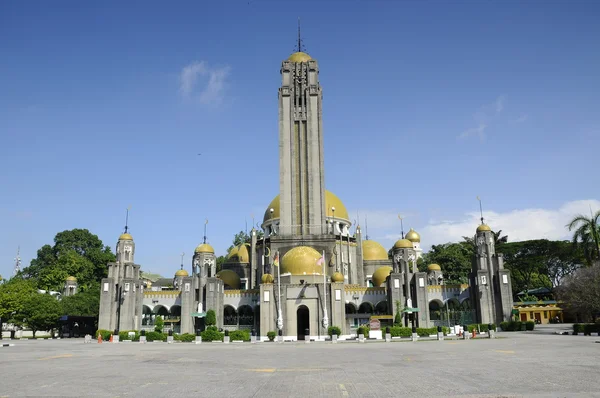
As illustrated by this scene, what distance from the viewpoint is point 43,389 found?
14273 millimetres

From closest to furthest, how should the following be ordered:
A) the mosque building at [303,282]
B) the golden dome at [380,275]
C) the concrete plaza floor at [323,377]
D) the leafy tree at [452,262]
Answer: the concrete plaza floor at [323,377] → the mosque building at [303,282] → the golden dome at [380,275] → the leafy tree at [452,262]

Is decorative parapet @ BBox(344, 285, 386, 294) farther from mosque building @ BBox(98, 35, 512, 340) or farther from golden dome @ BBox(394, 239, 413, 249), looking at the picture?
golden dome @ BBox(394, 239, 413, 249)

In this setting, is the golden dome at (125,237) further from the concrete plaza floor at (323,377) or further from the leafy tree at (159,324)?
the concrete plaza floor at (323,377)

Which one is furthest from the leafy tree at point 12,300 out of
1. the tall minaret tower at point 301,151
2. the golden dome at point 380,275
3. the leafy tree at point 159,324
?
the golden dome at point 380,275

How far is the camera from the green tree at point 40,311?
57.4m

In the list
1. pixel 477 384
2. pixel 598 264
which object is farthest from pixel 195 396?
pixel 598 264

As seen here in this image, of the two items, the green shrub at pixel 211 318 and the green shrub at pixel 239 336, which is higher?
the green shrub at pixel 211 318

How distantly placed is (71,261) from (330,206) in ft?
134

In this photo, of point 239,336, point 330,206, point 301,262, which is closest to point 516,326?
point 301,262

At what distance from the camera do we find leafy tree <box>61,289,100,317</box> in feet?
204

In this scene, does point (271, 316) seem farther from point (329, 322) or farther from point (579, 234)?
point (579, 234)

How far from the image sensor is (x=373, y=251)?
76.4m

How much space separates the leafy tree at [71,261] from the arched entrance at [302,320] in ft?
121

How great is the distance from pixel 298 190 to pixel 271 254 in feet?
28.6
